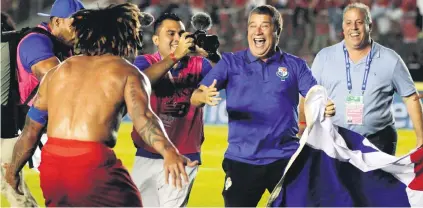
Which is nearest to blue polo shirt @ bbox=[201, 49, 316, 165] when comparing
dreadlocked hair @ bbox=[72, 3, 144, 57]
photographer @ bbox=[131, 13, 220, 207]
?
photographer @ bbox=[131, 13, 220, 207]

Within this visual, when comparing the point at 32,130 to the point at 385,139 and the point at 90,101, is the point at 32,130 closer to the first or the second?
the point at 90,101

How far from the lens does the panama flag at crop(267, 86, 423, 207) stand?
695 centimetres

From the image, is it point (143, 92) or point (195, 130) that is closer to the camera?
point (143, 92)

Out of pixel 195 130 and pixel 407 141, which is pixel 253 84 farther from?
pixel 407 141

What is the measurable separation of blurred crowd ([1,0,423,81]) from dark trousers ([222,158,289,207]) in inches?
454

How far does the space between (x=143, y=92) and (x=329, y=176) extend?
198 centimetres

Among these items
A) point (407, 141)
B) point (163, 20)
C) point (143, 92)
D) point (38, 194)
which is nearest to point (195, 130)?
point (163, 20)

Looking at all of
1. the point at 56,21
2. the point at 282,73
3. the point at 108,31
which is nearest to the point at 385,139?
the point at 282,73

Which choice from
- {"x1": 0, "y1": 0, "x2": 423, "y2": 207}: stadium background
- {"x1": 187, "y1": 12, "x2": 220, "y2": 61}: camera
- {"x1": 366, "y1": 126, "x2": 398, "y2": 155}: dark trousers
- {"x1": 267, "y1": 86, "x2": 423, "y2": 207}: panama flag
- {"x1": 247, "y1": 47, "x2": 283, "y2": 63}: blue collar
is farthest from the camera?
{"x1": 0, "y1": 0, "x2": 423, "y2": 207}: stadium background

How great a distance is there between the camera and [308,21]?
19.5 meters

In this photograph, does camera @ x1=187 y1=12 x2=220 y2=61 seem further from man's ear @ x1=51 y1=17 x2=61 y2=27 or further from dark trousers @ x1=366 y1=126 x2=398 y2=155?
dark trousers @ x1=366 y1=126 x2=398 y2=155

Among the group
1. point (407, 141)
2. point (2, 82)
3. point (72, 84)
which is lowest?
point (407, 141)

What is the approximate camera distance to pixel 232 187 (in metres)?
7.18

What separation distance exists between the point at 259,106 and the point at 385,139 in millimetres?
1568
